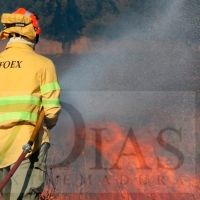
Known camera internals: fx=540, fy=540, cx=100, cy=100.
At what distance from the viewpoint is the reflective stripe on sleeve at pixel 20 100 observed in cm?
390

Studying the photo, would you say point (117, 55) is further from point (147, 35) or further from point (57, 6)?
point (57, 6)

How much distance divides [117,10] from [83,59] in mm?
2004

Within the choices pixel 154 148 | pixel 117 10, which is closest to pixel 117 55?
pixel 117 10

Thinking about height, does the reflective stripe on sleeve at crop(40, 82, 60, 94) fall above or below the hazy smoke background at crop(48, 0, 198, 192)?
below

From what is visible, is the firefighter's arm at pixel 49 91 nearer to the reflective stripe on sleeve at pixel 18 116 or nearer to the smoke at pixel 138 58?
the reflective stripe on sleeve at pixel 18 116

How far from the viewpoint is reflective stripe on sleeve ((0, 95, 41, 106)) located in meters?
3.90

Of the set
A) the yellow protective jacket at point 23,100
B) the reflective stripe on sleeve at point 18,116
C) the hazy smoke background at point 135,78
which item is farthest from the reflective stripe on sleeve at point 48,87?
the hazy smoke background at point 135,78

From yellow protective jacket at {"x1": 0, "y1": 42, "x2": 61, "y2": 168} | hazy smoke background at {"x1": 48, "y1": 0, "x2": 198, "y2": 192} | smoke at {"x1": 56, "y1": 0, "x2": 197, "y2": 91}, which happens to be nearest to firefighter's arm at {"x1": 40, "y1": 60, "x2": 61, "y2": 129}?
yellow protective jacket at {"x1": 0, "y1": 42, "x2": 61, "y2": 168}

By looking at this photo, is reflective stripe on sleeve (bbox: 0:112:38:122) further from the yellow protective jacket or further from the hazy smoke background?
the hazy smoke background

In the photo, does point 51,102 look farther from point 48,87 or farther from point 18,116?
point 18,116

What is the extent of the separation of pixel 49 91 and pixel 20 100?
0.72 ft

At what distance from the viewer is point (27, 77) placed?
3.92 m

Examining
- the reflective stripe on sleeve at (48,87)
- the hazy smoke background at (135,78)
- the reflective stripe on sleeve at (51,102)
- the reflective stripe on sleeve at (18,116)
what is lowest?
the reflective stripe on sleeve at (18,116)

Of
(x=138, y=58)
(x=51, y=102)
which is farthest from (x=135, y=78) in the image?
(x=51, y=102)
